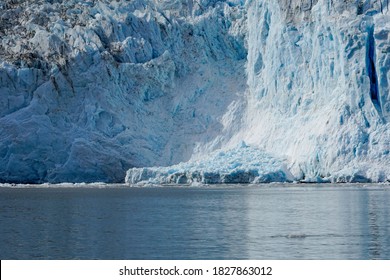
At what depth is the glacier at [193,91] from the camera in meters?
43.7

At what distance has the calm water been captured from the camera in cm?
1784

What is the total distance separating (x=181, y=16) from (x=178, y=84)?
513 cm

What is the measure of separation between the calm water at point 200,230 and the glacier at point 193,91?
35.3ft

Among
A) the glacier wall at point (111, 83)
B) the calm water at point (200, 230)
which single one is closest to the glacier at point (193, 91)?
the glacier wall at point (111, 83)

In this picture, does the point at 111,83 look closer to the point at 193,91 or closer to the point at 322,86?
the point at 193,91

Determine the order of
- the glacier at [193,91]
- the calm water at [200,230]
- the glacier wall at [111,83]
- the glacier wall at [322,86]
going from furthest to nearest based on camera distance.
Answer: the glacier wall at [111,83], the glacier at [193,91], the glacier wall at [322,86], the calm water at [200,230]

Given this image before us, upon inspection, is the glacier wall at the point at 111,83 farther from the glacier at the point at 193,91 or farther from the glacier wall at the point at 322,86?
the glacier wall at the point at 322,86

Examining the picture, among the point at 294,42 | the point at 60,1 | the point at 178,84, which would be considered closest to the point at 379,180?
the point at 294,42

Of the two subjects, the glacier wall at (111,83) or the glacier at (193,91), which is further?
the glacier wall at (111,83)

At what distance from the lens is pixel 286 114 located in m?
48.9

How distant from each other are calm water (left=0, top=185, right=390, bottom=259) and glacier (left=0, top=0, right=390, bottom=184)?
10.8 meters

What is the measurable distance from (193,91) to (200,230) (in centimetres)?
3114

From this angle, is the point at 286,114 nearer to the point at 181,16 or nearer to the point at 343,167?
the point at 343,167
